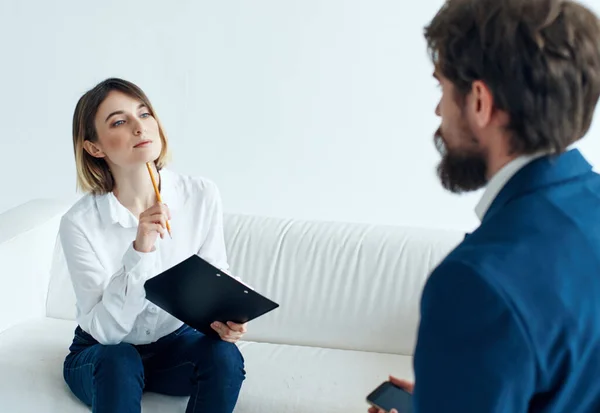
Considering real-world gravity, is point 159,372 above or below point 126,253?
below

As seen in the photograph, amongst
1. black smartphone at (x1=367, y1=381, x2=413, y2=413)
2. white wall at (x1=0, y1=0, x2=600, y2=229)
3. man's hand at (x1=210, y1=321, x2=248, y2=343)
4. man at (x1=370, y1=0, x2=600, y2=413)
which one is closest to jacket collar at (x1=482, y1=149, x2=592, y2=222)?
man at (x1=370, y1=0, x2=600, y2=413)

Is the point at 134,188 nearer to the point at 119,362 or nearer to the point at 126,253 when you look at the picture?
the point at 126,253

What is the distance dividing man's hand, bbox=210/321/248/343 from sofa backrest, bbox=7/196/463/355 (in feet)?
1.49

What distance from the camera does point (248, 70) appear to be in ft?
9.43

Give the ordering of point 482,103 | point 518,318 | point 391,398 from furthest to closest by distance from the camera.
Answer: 1. point 391,398
2. point 482,103
3. point 518,318

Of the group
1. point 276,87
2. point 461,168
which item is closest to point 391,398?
point 461,168

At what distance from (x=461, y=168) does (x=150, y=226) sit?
34.2 inches

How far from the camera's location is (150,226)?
1.81m

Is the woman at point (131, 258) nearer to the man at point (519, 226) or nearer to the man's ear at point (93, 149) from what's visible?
the man's ear at point (93, 149)

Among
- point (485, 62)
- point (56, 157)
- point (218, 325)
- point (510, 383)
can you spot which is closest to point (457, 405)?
point (510, 383)

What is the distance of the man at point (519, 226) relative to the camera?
3.10 ft

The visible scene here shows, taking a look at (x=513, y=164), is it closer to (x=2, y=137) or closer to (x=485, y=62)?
(x=485, y=62)

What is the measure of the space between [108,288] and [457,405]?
1.09 m

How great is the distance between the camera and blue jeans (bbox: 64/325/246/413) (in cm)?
179
